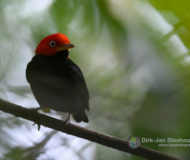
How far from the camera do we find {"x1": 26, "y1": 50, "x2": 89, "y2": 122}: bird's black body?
0.36m

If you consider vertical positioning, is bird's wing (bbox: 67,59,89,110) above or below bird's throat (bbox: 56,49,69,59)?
below

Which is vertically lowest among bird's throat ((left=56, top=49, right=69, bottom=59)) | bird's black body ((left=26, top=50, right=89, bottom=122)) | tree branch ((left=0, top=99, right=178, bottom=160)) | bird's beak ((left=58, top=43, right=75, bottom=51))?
tree branch ((left=0, top=99, right=178, bottom=160))

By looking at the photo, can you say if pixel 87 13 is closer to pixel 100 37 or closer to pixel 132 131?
pixel 100 37

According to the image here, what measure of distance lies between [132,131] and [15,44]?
0.19m

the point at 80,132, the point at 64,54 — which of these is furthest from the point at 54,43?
the point at 80,132

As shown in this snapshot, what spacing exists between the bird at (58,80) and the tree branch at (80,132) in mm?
21

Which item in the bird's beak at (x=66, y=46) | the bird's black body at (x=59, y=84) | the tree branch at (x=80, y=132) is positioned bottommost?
the tree branch at (x=80, y=132)

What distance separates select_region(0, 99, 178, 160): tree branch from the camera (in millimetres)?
328

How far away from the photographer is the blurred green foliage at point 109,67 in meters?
0.32

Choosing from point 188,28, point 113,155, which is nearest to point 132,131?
point 113,155

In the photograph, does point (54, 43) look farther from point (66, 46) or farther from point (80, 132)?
point (80, 132)

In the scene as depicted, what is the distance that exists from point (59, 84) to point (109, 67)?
0.23 ft

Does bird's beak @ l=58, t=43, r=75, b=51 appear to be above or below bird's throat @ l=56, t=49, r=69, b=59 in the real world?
above

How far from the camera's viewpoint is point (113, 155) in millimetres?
351
